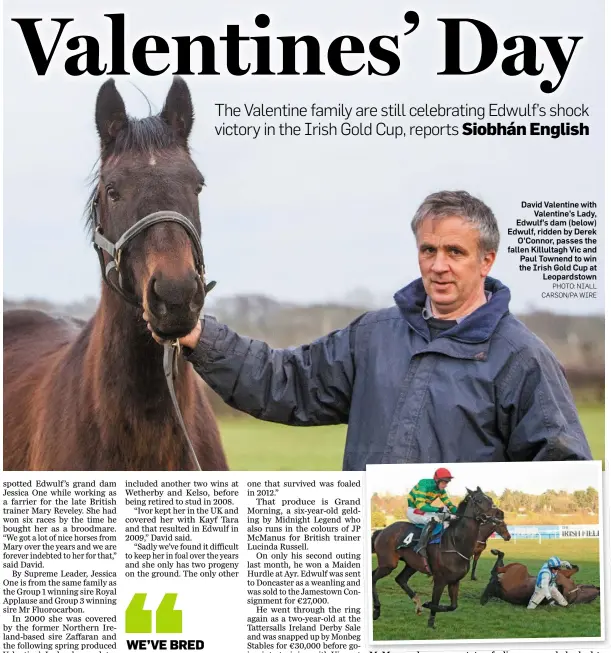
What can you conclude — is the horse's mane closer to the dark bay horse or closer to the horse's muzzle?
the dark bay horse

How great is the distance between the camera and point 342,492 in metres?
3.42

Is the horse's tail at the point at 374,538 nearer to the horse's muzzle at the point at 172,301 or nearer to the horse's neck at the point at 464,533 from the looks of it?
the horse's neck at the point at 464,533

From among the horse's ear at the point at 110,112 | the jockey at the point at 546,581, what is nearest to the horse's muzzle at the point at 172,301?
the horse's ear at the point at 110,112

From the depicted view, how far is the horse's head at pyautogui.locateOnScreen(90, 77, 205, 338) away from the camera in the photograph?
284cm

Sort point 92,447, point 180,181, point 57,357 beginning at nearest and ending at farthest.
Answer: point 180,181 → point 92,447 → point 57,357

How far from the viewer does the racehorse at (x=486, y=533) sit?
3.34 meters

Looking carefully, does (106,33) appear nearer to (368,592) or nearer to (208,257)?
(208,257)

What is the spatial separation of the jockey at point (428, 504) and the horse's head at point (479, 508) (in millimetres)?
49

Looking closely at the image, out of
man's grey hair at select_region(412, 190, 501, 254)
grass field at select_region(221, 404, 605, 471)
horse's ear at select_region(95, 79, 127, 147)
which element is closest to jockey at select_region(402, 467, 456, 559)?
grass field at select_region(221, 404, 605, 471)

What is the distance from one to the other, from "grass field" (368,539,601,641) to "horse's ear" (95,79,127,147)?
201cm

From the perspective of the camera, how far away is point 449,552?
331 cm

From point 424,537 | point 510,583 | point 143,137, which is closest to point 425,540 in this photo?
point 424,537

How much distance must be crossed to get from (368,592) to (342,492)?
426 mm

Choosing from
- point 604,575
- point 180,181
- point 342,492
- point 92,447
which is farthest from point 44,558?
point 604,575
